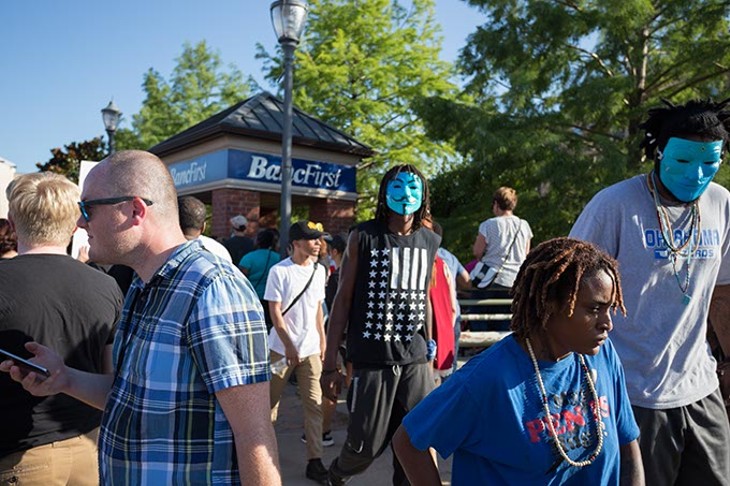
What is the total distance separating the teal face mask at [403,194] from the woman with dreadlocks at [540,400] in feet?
6.11

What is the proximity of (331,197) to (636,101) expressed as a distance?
19.6 ft

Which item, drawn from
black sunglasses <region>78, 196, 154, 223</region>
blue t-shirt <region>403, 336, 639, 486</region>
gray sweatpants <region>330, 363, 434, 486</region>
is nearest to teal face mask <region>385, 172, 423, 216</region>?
gray sweatpants <region>330, 363, 434, 486</region>

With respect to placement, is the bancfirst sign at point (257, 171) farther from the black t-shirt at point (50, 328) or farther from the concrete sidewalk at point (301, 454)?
the black t-shirt at point (50, 328)

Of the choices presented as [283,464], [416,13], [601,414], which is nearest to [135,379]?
[601,414]

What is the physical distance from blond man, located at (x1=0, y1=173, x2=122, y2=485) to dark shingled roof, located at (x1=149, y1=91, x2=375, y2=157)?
27.8 feet

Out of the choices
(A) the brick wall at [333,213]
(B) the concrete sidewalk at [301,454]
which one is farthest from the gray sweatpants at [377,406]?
(A) the brick wall at [333,213]

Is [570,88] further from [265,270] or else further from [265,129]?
[265,270]

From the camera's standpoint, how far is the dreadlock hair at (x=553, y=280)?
181 cm

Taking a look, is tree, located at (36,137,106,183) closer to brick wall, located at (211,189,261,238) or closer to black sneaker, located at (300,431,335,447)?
brick wall, located at (211,189,261,238)

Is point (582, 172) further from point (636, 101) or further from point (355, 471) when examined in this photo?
point (355, 471)

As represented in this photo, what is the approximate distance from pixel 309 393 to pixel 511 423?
3329 mm

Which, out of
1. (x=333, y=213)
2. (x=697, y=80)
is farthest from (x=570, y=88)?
(x=333, y=213)

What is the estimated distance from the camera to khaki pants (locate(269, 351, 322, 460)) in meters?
4.68

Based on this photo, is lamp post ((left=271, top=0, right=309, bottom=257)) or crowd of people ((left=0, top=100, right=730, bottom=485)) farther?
lamp post ((left=271, top=0, right=309, bottom=257))
